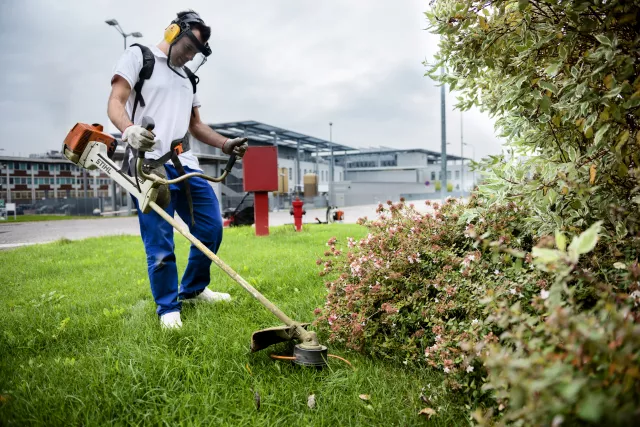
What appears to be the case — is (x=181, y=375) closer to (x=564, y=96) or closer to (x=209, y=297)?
(x=209, y=297)

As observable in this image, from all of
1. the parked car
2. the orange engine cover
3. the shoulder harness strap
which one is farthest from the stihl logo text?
the parked car

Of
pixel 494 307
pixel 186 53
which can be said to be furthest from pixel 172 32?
pixel 494 307

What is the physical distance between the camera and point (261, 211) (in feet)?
29.5

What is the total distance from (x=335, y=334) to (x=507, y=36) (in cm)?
182

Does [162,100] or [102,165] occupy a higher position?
[162,100]

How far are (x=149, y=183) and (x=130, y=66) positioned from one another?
86cm

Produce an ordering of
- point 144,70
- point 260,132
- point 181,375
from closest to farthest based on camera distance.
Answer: point 181,375 < point 144,70 < point 260,132

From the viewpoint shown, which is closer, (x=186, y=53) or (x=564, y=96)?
(x=564, y=96)

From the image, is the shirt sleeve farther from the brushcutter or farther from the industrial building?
the industrial building

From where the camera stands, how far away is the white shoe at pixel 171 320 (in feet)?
9.20

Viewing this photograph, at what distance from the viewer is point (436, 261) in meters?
2.55

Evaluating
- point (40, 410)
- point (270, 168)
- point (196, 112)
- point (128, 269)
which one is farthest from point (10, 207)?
point (40, 410)

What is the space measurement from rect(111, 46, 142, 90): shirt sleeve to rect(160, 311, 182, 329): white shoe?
158cm

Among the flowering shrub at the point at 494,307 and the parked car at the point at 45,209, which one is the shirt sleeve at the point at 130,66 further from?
the parked car at the point at 45,209
